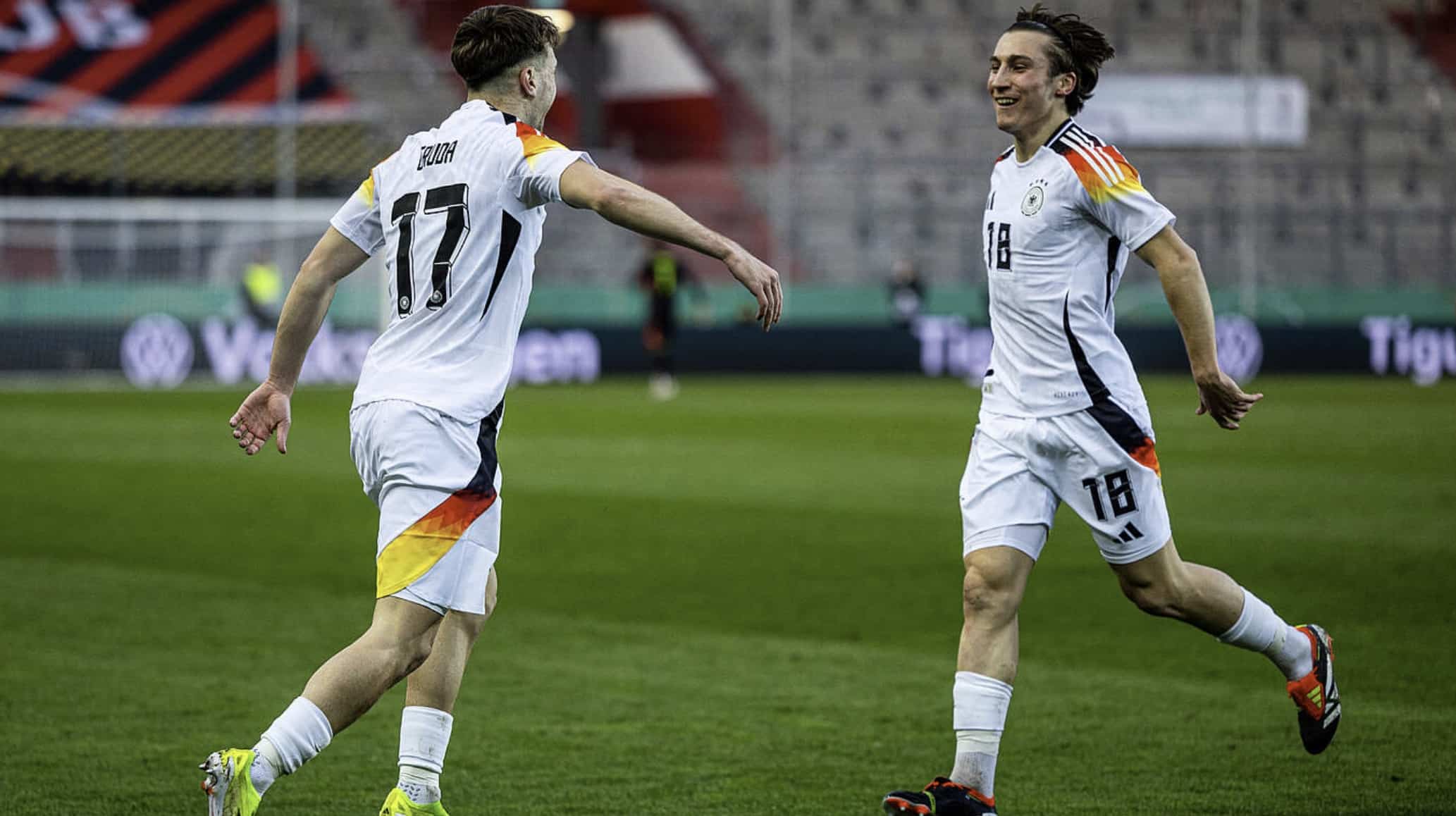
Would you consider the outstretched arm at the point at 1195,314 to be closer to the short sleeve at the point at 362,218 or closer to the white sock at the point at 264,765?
the short sleeve at the point at 362,218

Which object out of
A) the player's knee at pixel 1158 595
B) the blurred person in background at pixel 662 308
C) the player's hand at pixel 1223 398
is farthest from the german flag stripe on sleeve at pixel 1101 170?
the blurred person in background at pixel 662 308

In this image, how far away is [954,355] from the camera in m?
31.1

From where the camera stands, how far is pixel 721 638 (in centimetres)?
825

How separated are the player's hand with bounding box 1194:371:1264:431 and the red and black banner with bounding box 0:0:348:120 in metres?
31.9

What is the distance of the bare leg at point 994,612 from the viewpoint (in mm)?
5059

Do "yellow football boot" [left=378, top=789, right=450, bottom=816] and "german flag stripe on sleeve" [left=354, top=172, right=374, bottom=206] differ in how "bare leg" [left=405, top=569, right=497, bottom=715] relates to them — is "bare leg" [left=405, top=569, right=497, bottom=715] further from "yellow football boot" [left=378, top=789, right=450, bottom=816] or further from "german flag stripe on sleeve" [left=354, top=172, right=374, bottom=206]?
"german flag stripe on sleeve" [left=354, top=172, right=374, bottom=206]

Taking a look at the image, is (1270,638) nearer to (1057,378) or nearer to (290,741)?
(1057,378)

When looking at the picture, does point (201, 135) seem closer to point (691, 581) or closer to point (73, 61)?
point (73, 61)

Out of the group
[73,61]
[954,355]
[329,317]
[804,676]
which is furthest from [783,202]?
[804,676]

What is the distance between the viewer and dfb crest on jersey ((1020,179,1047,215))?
5234mm

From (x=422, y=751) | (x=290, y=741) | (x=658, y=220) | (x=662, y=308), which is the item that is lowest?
(x=422, y=751)

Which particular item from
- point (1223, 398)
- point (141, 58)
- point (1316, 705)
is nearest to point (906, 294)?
point (141, 58)

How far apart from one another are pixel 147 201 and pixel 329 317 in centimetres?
588

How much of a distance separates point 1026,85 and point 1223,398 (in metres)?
1.02
